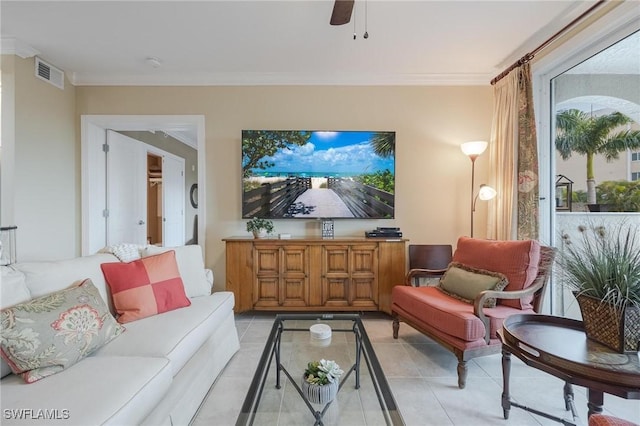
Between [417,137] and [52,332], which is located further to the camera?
[417,137]

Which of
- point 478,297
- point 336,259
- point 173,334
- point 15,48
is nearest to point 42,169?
point 15,48

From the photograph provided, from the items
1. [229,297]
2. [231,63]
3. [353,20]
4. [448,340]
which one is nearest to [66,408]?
[229,297]

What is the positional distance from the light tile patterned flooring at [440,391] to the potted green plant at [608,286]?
75 centimetres

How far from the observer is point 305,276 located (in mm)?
2885

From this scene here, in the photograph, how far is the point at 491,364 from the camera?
83.4 inches

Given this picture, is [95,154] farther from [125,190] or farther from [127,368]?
[127,368]

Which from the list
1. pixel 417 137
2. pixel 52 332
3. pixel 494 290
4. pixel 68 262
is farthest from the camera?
pixel 417 137

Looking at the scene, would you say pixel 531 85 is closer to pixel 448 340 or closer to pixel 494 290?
pixel 494 290

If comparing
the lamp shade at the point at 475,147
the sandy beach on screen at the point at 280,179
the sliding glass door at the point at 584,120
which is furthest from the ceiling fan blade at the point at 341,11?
the sliding glass door at the point at 584,120

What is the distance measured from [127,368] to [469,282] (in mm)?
2249

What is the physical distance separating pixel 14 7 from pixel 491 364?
4677mm

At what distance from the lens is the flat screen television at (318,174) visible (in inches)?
125

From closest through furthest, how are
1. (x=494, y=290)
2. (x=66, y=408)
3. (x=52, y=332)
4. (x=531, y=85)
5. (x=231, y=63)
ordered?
(x=66, y=408)
(x=52, y=332)
(x=494, y=290)
(x=531, y=85)
(x=231, y=63)

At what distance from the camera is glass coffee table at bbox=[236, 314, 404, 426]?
1.19 meters
